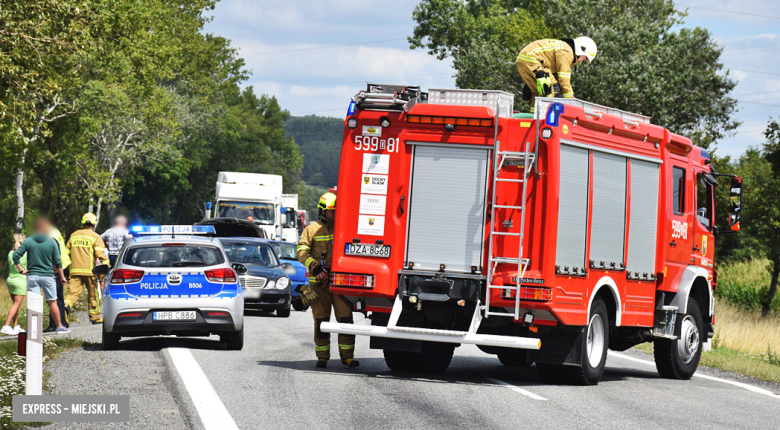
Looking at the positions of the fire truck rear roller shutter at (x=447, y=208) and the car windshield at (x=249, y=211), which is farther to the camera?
the car windshield at (x=249, y=211)

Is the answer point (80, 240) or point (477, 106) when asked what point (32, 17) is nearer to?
point (80, 240)

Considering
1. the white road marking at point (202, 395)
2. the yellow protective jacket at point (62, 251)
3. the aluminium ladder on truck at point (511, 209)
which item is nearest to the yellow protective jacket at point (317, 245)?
the white road marking at point (202, 395)

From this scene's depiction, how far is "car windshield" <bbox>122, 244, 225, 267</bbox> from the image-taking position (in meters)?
13.3

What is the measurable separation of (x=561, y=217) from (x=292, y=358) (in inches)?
162

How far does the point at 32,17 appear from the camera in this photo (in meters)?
20.5

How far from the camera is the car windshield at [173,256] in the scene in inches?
524

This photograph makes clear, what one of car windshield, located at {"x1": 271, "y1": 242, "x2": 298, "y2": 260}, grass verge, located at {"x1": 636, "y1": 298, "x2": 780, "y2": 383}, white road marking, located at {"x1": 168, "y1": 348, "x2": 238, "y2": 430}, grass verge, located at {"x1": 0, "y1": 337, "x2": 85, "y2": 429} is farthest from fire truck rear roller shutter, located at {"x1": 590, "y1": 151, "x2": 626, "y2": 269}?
car windshield, located at {"x1": 271, "y1": 242, "x2": 298, "y2": 260}

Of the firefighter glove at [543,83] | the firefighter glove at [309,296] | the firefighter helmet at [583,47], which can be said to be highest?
the firefighter helmet at [583,47]

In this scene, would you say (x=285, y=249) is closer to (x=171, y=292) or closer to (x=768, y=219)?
(x=171, y=292)

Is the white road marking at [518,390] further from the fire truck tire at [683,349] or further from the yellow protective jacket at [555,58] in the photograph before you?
the yellow protective jacket at [555,58]

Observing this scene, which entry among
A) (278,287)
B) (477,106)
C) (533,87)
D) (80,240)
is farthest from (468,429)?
(278,287)

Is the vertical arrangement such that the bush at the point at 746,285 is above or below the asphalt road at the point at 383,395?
above

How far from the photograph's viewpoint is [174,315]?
42.9 feet

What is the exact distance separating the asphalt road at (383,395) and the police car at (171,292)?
13.4 inches
